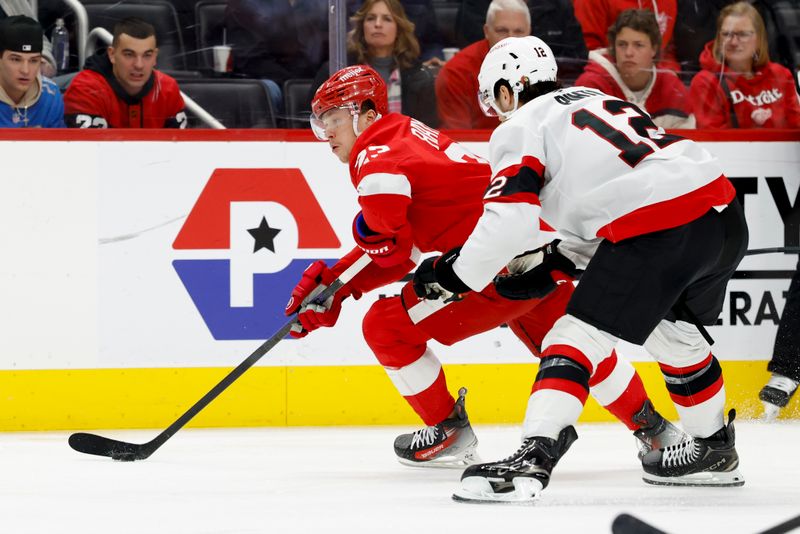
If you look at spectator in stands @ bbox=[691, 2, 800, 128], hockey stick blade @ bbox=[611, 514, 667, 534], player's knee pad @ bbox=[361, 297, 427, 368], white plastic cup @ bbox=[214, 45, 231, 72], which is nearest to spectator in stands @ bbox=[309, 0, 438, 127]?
white plastic cup @ bbox=[214, 45, 231, 72]

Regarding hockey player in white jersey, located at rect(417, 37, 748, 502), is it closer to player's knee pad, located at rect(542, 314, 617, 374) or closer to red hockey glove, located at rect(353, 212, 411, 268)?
player's knee pad, located at rect(542, 314, 617, 374)

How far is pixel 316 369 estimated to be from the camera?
436cm

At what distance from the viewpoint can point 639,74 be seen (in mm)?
4602

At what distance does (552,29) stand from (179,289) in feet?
5.27

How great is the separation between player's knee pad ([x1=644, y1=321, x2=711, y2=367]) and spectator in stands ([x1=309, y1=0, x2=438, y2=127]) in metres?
1.71

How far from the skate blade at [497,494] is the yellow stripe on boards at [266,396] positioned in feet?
5.55

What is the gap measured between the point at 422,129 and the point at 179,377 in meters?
1.41

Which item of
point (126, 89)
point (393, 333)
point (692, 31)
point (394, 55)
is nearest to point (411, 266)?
point (393, 333)

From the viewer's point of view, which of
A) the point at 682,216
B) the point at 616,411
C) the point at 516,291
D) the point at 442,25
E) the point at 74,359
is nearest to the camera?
the point at 682,216

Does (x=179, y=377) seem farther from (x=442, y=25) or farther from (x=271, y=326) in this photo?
(x=442, y=25)

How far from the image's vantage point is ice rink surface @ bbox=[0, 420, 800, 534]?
2.50 meters

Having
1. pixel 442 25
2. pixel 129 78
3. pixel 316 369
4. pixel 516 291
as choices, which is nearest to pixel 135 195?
pixel 129 78

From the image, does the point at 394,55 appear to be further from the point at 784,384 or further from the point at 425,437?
the point at 784,384

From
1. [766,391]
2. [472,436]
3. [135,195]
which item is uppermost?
[135,195]
